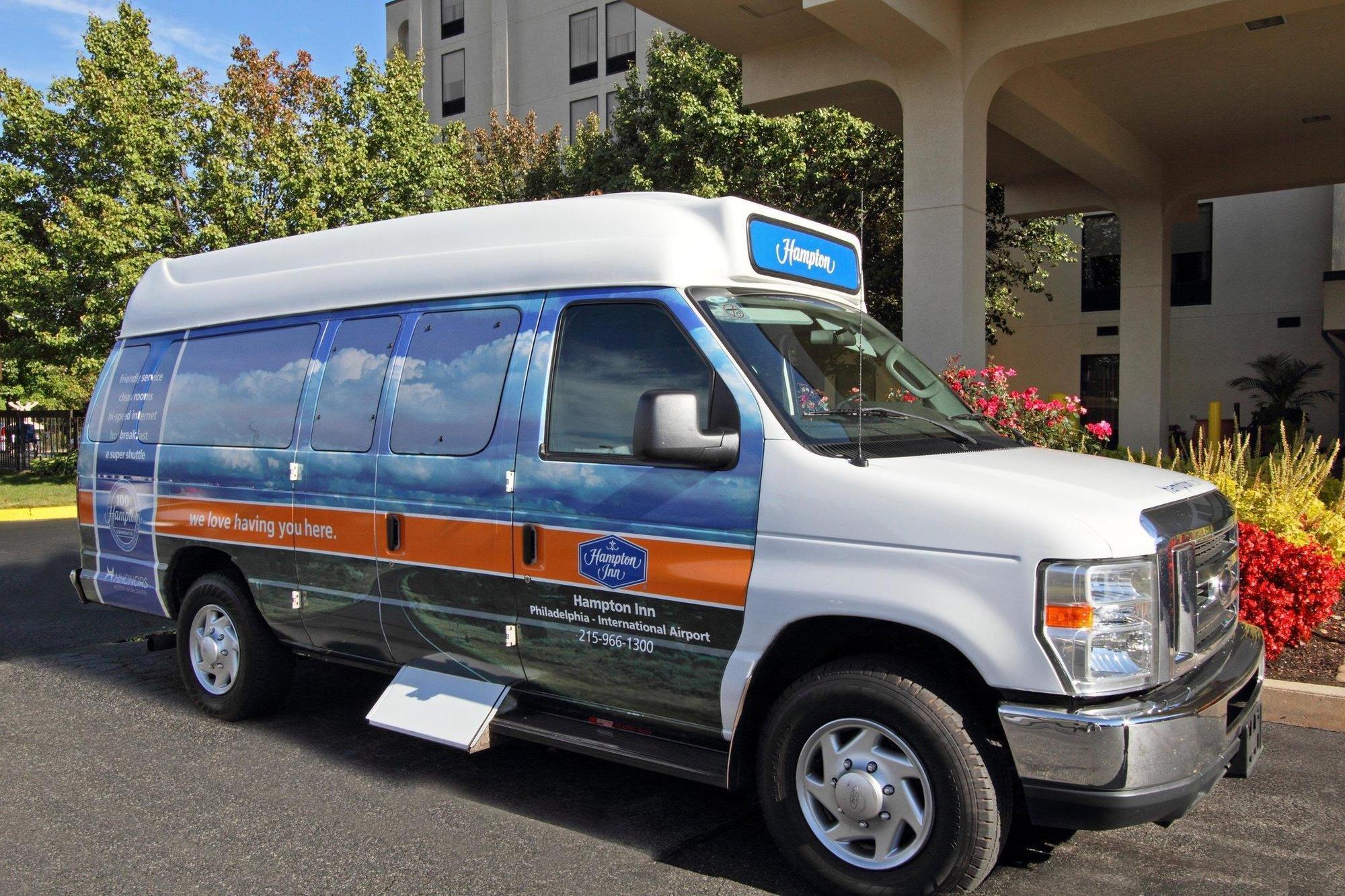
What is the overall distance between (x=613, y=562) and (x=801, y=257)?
166 cm

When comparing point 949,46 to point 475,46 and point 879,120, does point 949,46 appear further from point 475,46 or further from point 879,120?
point 475,46

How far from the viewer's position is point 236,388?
5.77 meters

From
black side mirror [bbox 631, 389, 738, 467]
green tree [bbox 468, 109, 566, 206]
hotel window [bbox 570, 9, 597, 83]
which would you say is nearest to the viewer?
black side mirror [bbox 631, 389, 738, 467]

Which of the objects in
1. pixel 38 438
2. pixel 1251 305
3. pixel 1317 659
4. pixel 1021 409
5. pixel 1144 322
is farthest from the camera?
pixel 38 438

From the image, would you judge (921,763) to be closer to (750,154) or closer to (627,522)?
(627,522)

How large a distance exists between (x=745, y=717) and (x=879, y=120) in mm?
10735

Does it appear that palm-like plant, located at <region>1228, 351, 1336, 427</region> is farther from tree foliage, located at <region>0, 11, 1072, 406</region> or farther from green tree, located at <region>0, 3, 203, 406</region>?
green tree, located at <region>0, 3, 203, 406</region>

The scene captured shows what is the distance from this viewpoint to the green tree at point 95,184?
1888cm

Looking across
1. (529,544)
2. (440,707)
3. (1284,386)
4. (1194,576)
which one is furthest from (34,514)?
(1284,386)

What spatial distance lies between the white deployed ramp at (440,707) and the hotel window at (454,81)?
3533 centimetres

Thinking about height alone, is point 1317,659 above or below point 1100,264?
below

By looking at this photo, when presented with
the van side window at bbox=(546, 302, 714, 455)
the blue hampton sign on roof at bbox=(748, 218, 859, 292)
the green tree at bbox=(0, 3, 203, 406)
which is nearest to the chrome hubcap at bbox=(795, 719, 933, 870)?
the van side window at bbox=(546, 302, 714, 455)

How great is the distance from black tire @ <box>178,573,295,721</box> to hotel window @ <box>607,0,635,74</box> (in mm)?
28957

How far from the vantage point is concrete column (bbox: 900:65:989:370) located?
1034 cm
